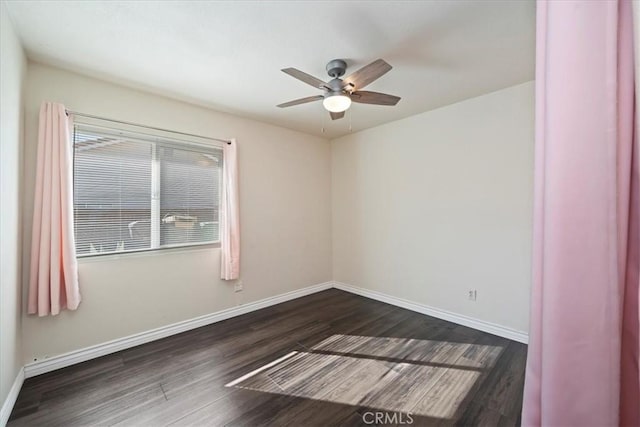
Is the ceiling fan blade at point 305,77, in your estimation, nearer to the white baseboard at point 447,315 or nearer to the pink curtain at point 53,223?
the pink curtain at point 53,223

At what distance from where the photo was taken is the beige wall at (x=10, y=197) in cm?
158

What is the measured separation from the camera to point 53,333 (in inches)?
87.0

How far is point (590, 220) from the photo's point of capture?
577 millimetres

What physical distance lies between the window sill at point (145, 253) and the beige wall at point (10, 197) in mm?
449

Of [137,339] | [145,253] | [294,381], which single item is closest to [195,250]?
[145,253]

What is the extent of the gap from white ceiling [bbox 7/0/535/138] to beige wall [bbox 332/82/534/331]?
0.49 metres

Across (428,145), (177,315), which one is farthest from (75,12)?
(428,145)

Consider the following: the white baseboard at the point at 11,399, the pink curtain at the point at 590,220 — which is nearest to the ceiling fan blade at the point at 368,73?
the pink curtain at the point at 590,220

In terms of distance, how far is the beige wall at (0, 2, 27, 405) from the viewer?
62.1 inches

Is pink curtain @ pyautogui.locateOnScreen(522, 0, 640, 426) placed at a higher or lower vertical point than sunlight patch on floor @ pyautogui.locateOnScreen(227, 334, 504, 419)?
higher

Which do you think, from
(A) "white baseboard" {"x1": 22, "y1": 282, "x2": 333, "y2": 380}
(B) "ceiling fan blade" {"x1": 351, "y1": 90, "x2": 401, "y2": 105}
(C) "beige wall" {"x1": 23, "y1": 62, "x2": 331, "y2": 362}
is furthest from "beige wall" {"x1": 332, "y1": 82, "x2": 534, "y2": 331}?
(A) "white baseboard" {"x1": 22, "y1": 282, "x2": 333, "y2": 380}

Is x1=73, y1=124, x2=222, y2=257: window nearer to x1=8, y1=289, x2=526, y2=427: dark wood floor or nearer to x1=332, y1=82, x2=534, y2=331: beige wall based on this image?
x1=8, y1=289, x2=526, y2=427: dark wood floor

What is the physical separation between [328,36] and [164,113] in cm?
196

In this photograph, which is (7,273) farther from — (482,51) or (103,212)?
(482,51)
